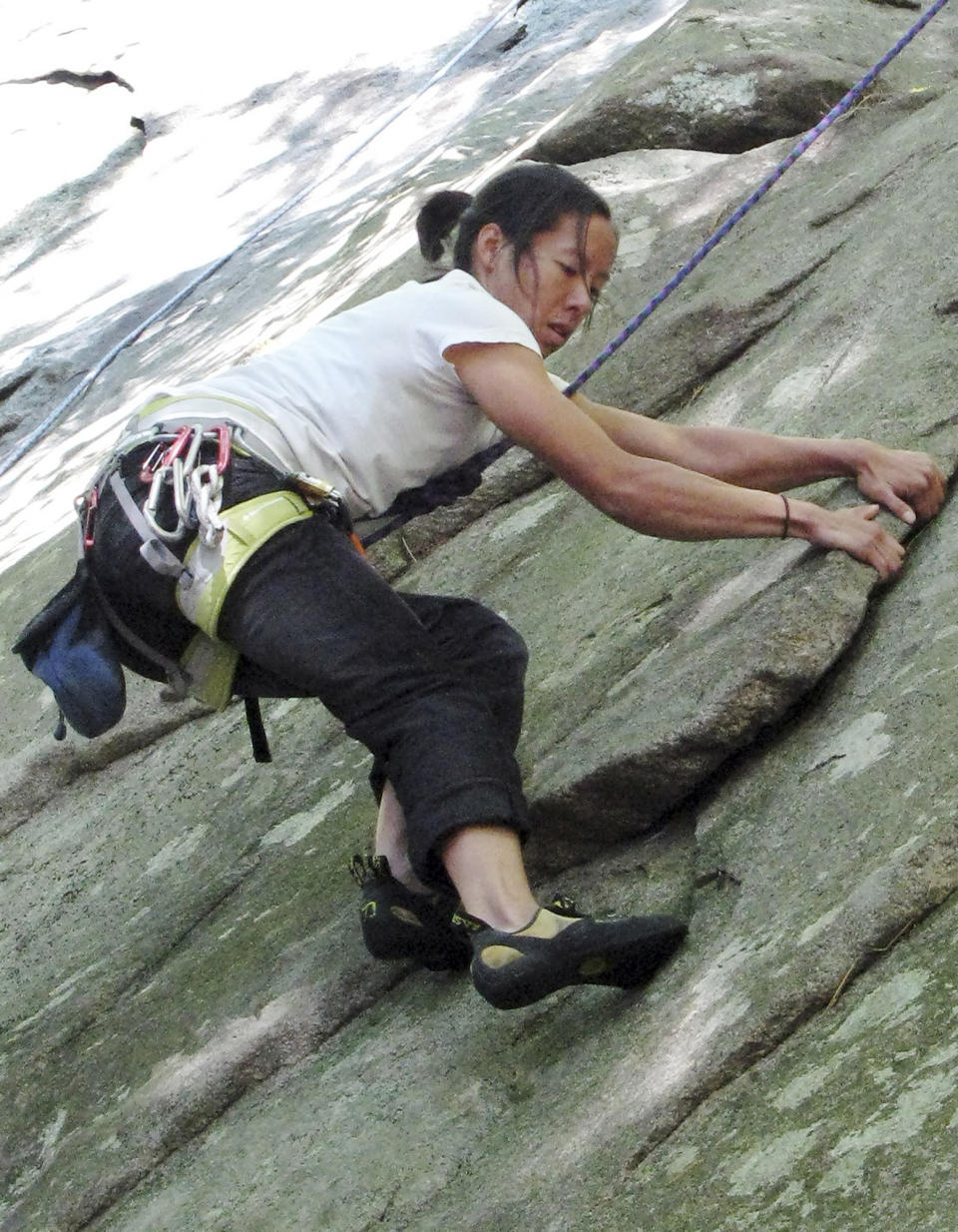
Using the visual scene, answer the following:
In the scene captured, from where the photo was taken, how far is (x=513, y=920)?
8.07ft

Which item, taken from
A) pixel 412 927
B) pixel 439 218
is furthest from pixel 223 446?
pixel 412 927

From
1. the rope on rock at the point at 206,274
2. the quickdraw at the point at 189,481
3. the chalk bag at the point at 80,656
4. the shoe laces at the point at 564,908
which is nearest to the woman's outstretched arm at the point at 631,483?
the quickdraw at the point at 189,481

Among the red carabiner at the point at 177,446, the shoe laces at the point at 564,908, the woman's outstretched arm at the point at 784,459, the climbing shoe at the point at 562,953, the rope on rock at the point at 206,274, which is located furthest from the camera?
the rope on rock at the point at 206,274

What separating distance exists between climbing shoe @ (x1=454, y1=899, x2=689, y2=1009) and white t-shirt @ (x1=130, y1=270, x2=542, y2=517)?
0.93m

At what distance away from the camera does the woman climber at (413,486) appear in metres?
2.58

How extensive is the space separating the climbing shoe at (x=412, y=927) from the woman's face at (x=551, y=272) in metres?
1.07

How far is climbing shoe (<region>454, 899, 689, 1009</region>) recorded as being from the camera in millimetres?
2330

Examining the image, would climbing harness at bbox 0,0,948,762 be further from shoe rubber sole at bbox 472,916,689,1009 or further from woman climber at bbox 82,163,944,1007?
shoe rubber sole at bbox 472,916,689,1009

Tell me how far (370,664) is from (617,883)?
63 cm

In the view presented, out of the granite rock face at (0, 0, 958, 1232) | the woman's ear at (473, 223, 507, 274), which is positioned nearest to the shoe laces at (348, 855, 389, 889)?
the granite rock face at (0, 0, 958, 1232)

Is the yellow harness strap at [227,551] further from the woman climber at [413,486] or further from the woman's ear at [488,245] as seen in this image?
the woman's ear at [488,245]

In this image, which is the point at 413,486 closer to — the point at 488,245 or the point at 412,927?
the point at 488,245

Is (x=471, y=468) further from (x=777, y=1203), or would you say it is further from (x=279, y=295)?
A: (x=279, y=295)

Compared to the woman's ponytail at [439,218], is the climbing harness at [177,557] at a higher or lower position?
lower
